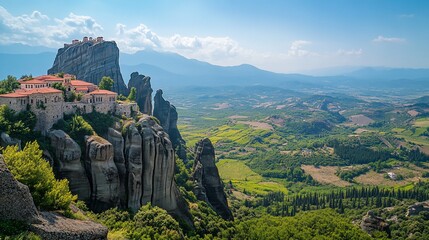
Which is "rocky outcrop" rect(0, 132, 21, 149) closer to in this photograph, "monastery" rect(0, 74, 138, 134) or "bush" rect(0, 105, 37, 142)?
"bush" rect(0, 105, 37, 142)

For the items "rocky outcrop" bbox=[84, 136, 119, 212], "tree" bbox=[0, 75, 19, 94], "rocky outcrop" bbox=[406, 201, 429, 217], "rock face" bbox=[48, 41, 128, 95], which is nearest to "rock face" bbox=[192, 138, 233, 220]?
"rocky outcrop" bbox=[84, 136, 119, 212]

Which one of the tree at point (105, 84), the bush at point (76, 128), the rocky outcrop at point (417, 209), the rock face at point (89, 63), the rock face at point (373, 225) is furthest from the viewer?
the rock face at point (89, 63)

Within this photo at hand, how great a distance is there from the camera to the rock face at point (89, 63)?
87.3 meters

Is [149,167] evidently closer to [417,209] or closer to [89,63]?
[89,63]

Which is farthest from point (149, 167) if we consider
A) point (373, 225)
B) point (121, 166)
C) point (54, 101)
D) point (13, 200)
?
point (373, 225)

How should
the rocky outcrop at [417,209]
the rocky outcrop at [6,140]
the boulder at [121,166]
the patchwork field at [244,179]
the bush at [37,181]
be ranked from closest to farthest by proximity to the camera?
the bush at [37,181] < the rocky outcrop at [6,140] < the boulder at [121,166] < the rocky outcrop at [417,209] < the patchwork field at [244,179]

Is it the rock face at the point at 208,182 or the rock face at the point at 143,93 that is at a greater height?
the rock face at the point at 143,93

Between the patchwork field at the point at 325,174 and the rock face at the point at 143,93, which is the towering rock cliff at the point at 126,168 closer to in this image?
the rock face at the point at 143,93

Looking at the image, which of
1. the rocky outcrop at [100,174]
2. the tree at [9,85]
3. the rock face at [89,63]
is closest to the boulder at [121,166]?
the rocky outcrop at [100,174]

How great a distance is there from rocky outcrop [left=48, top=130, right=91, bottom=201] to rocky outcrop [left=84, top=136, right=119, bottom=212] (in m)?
0.78

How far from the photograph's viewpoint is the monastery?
46.7m

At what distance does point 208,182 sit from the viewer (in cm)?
7144

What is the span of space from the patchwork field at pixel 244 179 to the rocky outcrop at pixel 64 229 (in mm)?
90959

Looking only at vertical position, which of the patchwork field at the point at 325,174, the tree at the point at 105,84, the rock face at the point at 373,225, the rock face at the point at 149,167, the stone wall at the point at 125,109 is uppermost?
the tree at the point at 105,84
